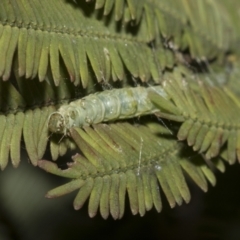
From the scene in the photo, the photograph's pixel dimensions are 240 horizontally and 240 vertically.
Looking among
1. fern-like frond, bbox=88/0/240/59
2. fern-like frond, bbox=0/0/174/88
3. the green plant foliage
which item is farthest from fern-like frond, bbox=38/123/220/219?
fern-like frond, bbox=88/0/240/59

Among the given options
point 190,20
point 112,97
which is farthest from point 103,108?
point 190,20

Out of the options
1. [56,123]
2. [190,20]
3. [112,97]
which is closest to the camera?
[56,123]

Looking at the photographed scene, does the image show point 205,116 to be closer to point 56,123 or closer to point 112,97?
point 112,97

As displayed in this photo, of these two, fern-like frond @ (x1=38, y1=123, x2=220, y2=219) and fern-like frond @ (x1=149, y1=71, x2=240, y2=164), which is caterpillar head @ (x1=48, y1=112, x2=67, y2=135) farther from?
fern-like frond @ (x1=149, y1=71, x2=240, y2=164)

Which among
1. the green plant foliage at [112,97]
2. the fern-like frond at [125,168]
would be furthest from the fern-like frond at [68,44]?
the fern-like frond at [125,168]

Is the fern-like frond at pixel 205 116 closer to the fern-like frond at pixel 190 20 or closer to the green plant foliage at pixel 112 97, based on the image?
the green plant foliage at pixel 112 97

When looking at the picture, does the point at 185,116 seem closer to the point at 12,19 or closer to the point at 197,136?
the point at 197,136

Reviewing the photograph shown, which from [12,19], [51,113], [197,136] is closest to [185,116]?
[197,136]
